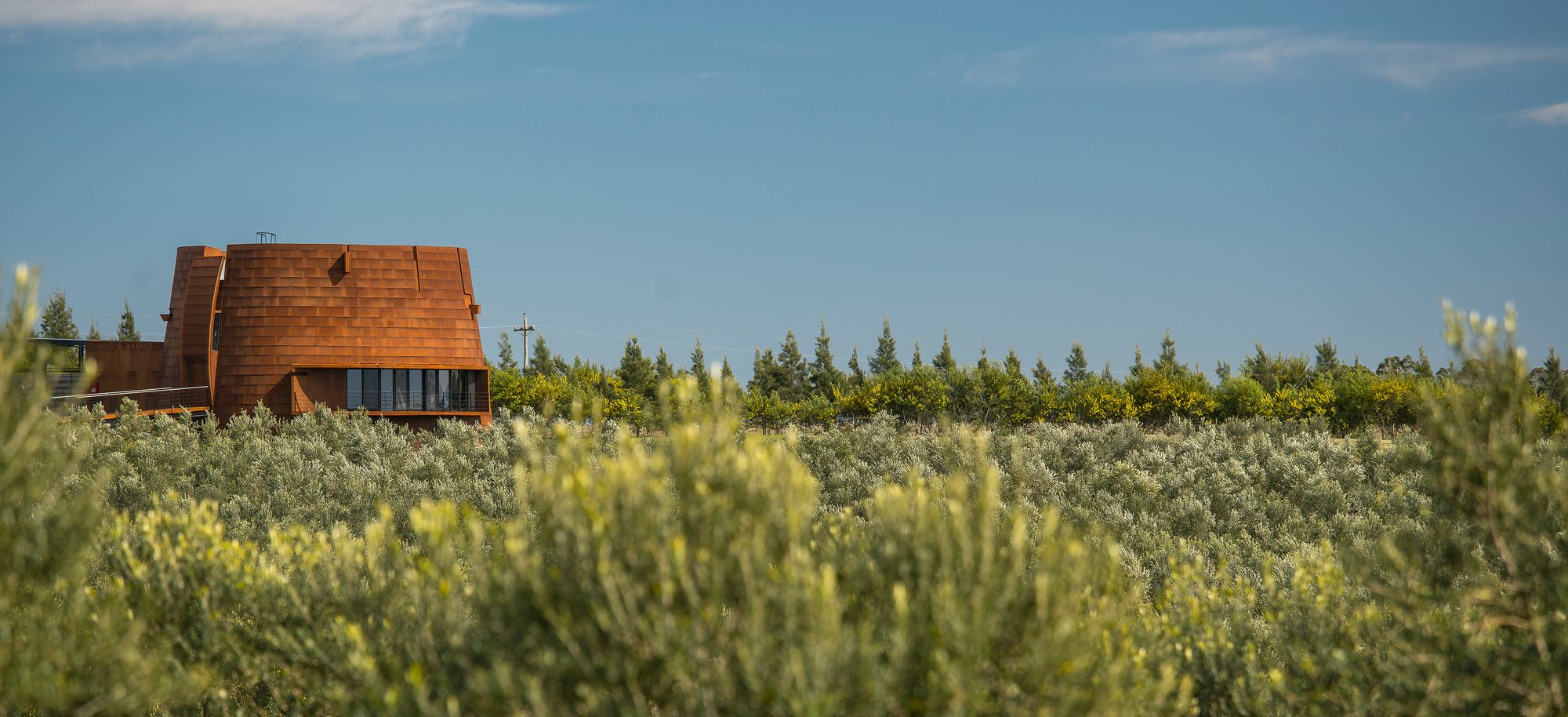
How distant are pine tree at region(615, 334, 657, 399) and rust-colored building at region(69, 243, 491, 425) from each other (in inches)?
1306

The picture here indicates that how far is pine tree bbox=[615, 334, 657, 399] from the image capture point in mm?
81562

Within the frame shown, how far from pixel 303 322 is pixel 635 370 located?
37.6 meters

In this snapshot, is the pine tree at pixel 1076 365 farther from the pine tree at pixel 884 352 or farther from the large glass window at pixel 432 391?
the large glass window at pixel 432 391

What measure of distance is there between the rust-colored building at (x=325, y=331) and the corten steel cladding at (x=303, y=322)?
0.13 feet

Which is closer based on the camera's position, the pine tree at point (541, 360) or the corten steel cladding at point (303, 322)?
the corten steel cladding at point (303, 322)

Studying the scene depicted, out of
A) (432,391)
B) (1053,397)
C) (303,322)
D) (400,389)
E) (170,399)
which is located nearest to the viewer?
(303,322)

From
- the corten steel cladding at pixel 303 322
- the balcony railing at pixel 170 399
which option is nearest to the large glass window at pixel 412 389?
the corten steel cladding at pixel 303 322

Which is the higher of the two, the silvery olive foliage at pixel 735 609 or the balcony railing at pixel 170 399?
the balcony railing at pixel 170 399

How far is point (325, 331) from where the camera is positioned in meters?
45.9

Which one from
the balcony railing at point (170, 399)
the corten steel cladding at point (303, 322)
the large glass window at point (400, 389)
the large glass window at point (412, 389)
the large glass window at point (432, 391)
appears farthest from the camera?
the large glass window at point (432, 391)

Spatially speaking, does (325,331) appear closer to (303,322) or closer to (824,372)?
(303,322)

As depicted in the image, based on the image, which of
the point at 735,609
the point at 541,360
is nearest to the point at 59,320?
the point at 541,360

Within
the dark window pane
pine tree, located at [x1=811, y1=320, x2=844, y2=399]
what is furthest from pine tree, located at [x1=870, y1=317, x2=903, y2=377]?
the dark window pane

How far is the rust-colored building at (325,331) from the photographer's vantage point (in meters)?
45.4
